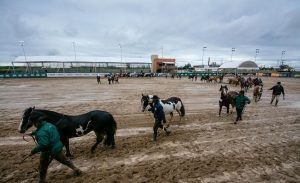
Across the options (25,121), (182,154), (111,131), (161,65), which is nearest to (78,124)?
(111,131)

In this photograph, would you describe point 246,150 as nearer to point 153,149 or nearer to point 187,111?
point 153,149

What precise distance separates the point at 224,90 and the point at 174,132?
453 cm

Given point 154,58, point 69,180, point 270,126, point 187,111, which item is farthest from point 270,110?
point 154,58

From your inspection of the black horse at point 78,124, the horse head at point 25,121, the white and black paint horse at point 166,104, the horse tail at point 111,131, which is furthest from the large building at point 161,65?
the horse head at point 25,121

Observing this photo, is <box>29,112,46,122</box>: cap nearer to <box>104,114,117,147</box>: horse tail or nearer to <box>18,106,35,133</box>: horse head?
<box>18,106,35,133</box>: horse head

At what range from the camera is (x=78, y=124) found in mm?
5488

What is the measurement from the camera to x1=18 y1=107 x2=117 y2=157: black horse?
502 cm

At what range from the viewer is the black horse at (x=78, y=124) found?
5.02m

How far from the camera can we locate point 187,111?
37.9 ft

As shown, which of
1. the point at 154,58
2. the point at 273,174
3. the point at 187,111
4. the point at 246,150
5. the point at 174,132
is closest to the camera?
the point at 273,174

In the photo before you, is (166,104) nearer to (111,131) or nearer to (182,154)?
(182,154)

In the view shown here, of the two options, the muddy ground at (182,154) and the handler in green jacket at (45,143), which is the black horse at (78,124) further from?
the muddy ground at (182,154)

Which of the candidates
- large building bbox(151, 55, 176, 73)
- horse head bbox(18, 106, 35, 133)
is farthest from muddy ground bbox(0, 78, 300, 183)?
large building bbox(151, 55, 176, 73)

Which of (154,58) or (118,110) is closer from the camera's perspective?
(118,110)
